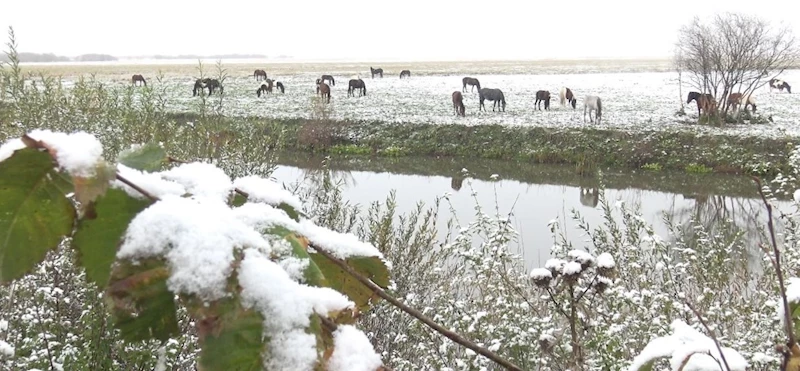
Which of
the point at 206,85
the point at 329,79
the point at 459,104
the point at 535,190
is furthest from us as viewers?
the point at 329,79

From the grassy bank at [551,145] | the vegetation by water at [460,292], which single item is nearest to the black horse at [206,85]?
→ the vegetation by water at [460,292]

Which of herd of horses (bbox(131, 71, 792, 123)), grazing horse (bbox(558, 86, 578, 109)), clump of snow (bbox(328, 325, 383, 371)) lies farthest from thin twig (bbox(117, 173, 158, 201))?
grazing horse (bbox(558, 86, 578, 109))

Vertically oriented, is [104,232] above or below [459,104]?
above

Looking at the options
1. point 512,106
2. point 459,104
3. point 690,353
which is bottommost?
point 512,106

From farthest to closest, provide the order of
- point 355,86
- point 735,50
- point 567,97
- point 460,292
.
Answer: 1. point 355,86
2. point 567,97
3. point 735,50
4. point 460,292

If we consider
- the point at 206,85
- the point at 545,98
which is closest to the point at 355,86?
the point at 545,98

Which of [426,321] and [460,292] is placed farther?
[460,292]

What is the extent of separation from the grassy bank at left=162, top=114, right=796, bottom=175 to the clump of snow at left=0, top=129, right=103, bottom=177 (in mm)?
16307

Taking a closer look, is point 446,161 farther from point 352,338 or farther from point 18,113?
point 352,338

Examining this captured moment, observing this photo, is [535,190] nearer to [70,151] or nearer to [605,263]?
[605,263]

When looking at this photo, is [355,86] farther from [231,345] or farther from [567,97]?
[231,345]

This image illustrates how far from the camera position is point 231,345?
18.8 inches

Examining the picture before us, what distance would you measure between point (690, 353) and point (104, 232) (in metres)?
0.74

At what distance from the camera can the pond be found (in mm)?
12352
